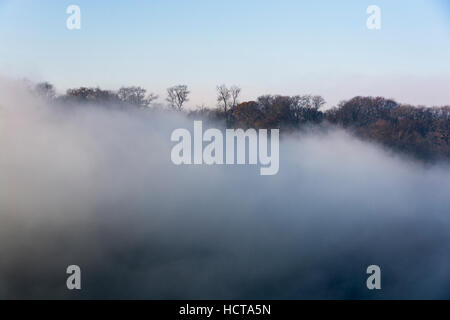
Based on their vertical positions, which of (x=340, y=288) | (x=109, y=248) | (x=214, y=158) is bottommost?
(x=340, y=288)

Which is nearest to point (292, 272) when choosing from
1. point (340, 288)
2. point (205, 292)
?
point (340, 288)

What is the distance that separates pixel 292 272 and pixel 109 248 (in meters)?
8.43

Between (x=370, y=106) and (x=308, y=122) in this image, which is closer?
(x=308, y=122)

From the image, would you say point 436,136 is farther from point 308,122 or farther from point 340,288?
point 340,288

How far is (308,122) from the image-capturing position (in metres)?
28.7

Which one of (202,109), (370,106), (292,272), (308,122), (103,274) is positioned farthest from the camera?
(370,106)

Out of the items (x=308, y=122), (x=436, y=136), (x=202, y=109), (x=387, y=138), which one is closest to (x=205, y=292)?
(x=202, y=109)

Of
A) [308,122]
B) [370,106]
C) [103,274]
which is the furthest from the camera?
[370,106]

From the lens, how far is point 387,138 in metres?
30.0

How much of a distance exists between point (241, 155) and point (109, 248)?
7605mm

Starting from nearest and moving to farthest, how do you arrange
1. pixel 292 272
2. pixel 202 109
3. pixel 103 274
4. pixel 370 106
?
1. pixel 103 274
2. pixel 292 272
3. pixel 202 109
4. pixel 370 106

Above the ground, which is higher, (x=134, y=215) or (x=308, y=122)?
(x=308, y=122)

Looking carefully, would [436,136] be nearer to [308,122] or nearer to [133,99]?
[308,122]

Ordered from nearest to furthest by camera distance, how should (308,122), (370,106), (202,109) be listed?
(202,109), (308,122), (370,106)
